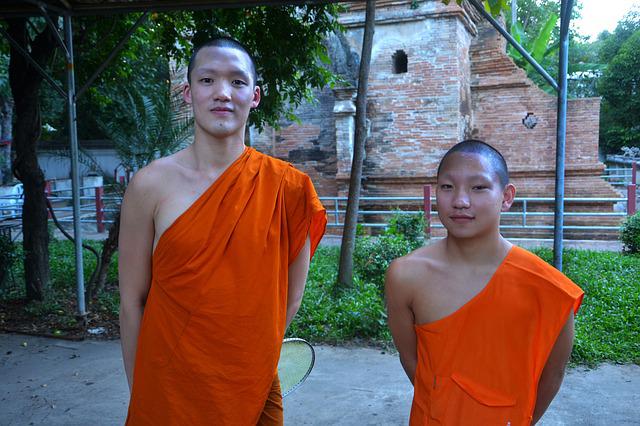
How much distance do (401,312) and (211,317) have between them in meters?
0.63

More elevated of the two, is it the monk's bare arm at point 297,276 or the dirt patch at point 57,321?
the monk's bare arm at point 297,276

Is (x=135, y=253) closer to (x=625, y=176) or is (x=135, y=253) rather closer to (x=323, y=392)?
(x=323, y=392)

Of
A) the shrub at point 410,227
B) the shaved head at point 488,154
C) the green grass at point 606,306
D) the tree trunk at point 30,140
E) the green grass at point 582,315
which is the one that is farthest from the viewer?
the shrub at point 410,227

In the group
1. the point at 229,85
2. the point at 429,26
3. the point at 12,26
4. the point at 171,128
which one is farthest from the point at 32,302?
the point at 429,26

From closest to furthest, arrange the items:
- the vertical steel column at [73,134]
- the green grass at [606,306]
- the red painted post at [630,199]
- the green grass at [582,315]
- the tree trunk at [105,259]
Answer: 1. the green grass at [606,306]
2. the green grass at [582,315]
3. the vertical steel column at [73,134]
4. the tree trunk at [105,259]
5. the red painted post at [630,199]

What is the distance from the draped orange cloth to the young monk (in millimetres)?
456

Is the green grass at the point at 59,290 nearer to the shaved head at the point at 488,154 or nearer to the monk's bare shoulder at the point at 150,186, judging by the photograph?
the monk's bare shoulder at the point at 150,186

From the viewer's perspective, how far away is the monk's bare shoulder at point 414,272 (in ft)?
6.39

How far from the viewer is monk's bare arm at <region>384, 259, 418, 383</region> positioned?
1979 mm

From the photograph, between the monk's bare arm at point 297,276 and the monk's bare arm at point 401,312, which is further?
the monk's bare arm at point 297,276

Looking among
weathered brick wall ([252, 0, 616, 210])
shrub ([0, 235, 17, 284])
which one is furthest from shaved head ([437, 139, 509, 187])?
weathered brick wall ([252, 0, 616, 210])

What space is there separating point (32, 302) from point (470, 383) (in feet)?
19.8

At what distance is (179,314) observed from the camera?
6.46ft

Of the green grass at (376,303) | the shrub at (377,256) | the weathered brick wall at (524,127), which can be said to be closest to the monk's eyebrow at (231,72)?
the green grass at (376,303)
